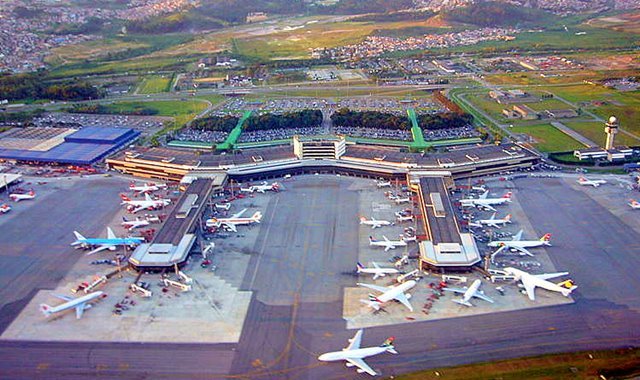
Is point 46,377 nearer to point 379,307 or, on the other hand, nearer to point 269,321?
point 269,321

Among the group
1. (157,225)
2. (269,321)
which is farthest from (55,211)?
(269,321)

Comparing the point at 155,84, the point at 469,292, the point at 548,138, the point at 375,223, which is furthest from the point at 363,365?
the point at 155,84

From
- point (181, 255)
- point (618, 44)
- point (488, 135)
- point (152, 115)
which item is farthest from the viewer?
point (618, 44)

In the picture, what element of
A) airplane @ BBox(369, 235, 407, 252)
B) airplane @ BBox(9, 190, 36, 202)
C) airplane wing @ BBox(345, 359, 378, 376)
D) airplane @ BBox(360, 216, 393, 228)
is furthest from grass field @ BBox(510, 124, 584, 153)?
airplane @ BBox(9, 190, 36, 202)

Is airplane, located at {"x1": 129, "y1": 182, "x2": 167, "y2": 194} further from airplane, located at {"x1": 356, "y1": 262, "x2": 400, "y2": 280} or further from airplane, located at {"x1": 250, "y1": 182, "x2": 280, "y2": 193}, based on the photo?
airplane, located at {"x1": 356, "y1": 262, "x2": 400, "y2": 280}

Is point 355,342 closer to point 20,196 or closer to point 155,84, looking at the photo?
point 20,196
